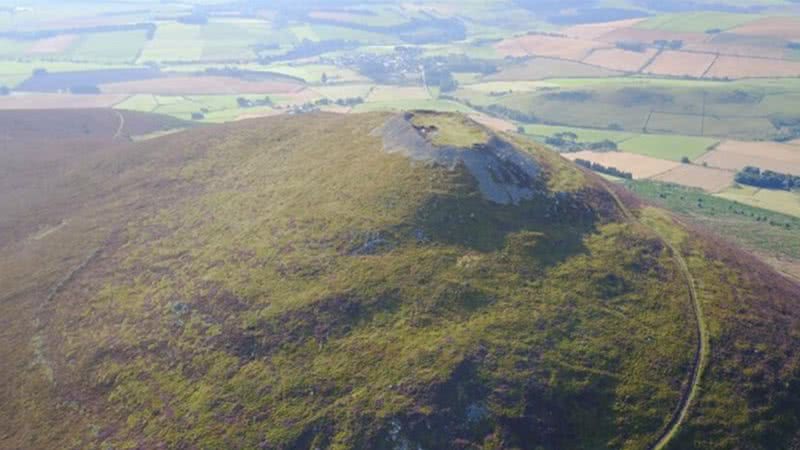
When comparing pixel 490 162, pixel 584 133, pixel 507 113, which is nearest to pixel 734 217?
pixel 584 133

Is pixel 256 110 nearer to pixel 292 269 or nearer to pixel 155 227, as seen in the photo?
pixel 155 227

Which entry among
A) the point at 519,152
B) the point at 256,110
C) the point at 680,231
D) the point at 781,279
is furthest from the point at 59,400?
the point at 256,110

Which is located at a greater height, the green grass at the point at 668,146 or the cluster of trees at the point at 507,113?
the green grass at the point at 668,146

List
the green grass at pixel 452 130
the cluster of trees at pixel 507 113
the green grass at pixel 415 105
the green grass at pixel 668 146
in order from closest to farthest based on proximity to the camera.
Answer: the green grass at pixel 452 130
the green grass at pixel 668 146
the green grass at pixel 415 105
the cluster of trees at pixel 507 113

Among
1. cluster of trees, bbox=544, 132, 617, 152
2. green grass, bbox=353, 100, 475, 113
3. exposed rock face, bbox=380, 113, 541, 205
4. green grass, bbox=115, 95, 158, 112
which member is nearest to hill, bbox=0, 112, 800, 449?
exposed rock face, bbox=380, 113, 541, 205

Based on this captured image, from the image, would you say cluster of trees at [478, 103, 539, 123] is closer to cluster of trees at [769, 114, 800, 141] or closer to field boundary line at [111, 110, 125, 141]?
cluster of trees at [769, 114, 800, 141]

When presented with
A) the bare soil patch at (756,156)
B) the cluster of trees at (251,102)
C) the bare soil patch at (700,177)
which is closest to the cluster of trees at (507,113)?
the bare soil patch at (756,156)

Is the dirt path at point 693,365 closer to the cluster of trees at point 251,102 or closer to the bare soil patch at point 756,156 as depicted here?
the bare soil patch at point 756,156
